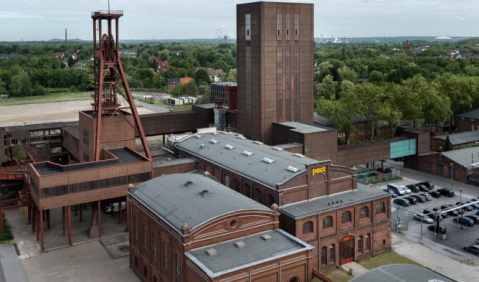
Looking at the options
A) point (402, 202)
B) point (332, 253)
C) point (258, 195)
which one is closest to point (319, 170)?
point (258, 195)

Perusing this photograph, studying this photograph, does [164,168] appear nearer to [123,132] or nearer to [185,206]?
[123,132]

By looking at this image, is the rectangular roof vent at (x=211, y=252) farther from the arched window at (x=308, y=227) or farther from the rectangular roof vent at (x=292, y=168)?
the rectangular roof vent at (x=292, y=168)

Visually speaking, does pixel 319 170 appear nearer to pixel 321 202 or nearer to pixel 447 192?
pixel 321 202

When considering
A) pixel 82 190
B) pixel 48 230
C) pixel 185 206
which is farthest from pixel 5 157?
pixel 185 206

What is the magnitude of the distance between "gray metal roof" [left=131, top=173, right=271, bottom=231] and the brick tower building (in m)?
32.3

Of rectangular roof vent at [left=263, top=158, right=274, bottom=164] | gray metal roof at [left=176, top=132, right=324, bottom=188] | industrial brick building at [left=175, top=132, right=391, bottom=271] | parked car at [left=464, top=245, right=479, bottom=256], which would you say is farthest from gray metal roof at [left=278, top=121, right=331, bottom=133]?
parked car at [left=464, top=245, right=479, bottom=256]

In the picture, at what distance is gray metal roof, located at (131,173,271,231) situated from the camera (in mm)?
42312

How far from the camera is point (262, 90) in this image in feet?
265

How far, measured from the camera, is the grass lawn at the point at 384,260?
172 ft

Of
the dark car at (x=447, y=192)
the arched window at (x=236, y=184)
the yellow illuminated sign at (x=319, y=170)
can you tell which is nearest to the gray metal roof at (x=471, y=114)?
the dark car at (x=447, y=192)

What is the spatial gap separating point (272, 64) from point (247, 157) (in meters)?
25.3

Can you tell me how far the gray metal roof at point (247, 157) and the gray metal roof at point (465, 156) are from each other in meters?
37.3

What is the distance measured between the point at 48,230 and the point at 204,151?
2258 cm

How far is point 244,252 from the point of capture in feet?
132
